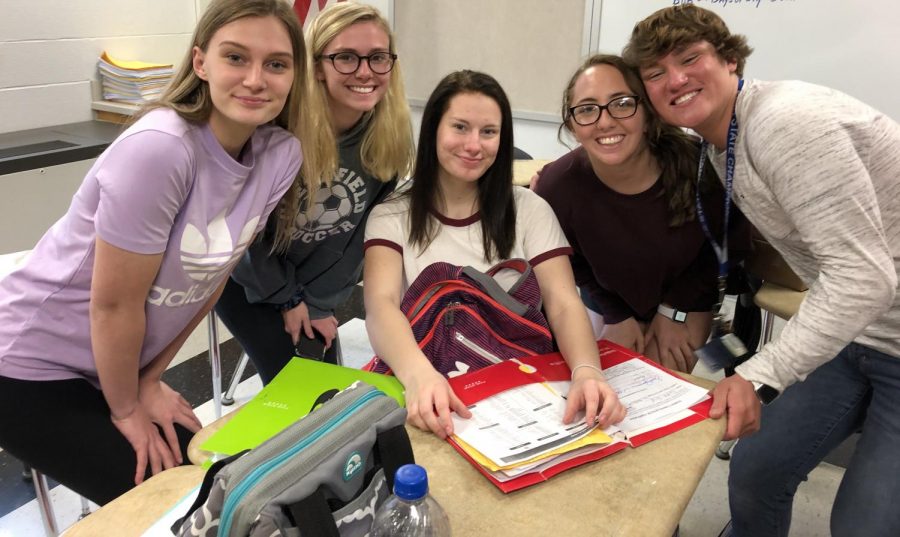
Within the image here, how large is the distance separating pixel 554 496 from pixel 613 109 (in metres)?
0.92

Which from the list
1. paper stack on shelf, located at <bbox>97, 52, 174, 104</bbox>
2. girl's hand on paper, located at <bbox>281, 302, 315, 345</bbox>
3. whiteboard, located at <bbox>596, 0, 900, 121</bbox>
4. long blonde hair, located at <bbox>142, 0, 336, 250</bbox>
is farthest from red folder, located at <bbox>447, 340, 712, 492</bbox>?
paper stack on shelf, located at <bbox>97, 52, 174, 104</bbox>

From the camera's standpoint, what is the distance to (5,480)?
2033 millimetres

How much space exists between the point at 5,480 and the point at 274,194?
139 centimetres

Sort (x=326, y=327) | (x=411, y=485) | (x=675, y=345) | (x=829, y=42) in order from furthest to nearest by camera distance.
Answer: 1. (x=829, y=42)
2. (x=326, y=327)
3. (x=675, y=345)
4. (x=411, y=485)

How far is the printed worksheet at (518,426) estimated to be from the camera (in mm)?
1006

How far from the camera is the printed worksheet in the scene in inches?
39.6

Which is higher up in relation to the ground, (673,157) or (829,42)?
(829,42)

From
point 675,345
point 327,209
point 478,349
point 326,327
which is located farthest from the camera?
point 326,327

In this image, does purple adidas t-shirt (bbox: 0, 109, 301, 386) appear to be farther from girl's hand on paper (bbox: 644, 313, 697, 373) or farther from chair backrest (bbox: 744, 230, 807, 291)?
chair backrest (bbox: 744, 230, 807, 291)

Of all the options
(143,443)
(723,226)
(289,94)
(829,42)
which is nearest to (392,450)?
(143,443)

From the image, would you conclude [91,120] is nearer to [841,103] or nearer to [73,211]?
[73,211]

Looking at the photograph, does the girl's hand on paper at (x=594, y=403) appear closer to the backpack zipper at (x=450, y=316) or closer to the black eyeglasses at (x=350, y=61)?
the backpack zipper at (x=450, y=316)

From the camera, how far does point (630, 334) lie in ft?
5.96

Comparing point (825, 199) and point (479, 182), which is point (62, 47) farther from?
point (825, 199)
